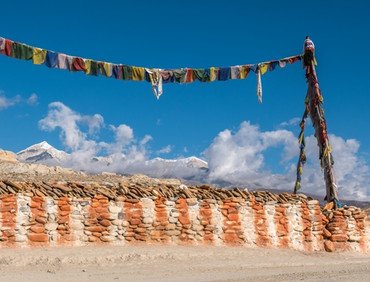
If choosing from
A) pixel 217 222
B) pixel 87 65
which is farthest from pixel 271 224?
pixel 87 65

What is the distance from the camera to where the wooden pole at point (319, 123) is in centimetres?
2198

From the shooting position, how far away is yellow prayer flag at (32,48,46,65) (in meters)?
19.1

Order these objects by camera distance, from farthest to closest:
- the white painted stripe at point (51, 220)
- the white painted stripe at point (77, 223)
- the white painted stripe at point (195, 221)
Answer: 1. the white painted stripe at point (195, 221)
2. the white painted stripe at point (77, 223)
3. the white painted stripe at point (51, 220)

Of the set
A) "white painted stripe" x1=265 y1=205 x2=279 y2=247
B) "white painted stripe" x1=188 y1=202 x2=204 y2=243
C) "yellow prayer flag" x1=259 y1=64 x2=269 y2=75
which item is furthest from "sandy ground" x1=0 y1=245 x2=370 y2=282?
"yellow prayer flag" x1=259 y1=64 x2=269 y2=75

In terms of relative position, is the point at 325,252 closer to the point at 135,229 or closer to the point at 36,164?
the point at 135,229

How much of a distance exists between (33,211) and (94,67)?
25.5 ft

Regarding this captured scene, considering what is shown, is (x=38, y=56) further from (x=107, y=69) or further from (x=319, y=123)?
(x=319, y=123)

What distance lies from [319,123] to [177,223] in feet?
31.7

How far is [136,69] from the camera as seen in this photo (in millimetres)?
21672

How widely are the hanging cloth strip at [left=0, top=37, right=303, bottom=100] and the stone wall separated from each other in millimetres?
6415

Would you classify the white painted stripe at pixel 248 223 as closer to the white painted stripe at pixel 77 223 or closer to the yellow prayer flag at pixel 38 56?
the white painted stripe at pixel 77 223

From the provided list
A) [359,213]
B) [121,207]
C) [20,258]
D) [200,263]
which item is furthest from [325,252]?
[20,258]

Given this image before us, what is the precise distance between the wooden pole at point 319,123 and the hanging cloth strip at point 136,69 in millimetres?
858

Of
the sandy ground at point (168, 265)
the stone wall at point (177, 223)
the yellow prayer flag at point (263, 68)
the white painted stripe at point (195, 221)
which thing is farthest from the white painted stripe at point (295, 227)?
the yellow prayer flag at point (263, 68)
